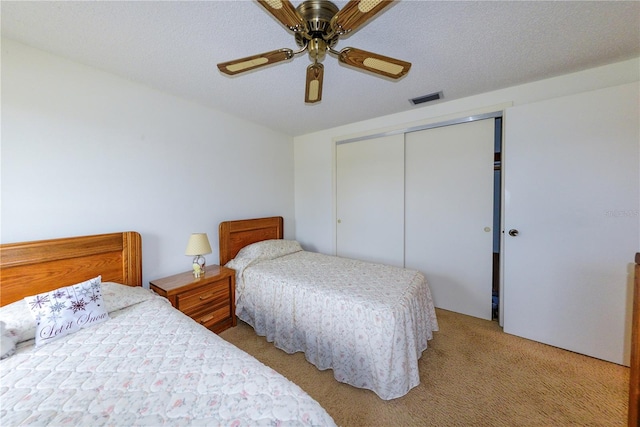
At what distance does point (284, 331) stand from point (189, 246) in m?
1.16

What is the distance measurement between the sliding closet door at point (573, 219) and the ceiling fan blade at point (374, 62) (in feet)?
5.13

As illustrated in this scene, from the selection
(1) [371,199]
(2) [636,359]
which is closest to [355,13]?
(2) [636,359]

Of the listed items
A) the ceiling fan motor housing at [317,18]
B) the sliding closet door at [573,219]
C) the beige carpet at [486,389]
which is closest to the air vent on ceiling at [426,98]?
the sliding closet door at [573,219]

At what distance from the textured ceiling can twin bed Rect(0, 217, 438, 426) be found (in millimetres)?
1318

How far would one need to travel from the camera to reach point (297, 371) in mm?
1737

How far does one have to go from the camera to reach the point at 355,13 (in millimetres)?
953

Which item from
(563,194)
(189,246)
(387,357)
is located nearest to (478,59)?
(563,194)

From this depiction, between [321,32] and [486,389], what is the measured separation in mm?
2409

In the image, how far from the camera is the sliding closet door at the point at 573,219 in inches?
67.6

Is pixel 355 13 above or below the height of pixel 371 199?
above

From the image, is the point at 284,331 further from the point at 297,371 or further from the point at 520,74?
the point at 520,74

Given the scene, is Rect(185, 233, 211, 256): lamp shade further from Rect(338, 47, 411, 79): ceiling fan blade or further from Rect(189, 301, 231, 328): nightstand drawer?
Rect(338, 47, 411, 79): ceiling fan blade

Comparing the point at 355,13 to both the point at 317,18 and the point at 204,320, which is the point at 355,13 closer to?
the point at 317,18

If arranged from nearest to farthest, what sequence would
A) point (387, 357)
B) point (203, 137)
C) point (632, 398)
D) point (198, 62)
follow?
point (632, 398)
point (387, 357)
point (198, 62)
point (203, 137)
